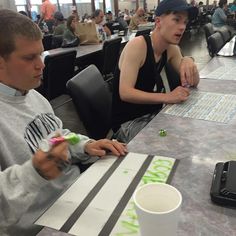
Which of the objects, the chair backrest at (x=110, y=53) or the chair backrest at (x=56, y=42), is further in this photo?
the chair backrest at (x=56, y=42)

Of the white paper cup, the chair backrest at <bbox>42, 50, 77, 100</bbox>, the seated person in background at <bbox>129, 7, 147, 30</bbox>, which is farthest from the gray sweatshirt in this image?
the seated person in background at <bbox>129, 7, 147, 30</bbox>

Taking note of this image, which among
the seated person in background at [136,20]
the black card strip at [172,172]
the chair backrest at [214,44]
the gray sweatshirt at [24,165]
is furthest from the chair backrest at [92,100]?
the seated person in background at [136,20]

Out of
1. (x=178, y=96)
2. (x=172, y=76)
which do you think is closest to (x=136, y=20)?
(x=172, y=76)

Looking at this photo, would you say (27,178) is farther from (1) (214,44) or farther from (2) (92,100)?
(1) (214,44)

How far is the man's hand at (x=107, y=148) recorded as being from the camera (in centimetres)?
96

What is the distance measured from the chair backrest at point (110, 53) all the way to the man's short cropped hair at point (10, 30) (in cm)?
243

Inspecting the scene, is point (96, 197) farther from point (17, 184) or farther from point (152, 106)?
point (152, 106)

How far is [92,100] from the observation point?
4.58 feet

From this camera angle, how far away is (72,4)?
1094 centimetres

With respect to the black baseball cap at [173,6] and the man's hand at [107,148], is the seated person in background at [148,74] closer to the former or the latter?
the black baseball cap at [173,6]

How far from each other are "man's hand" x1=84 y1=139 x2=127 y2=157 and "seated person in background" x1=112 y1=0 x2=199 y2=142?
1.40 feet

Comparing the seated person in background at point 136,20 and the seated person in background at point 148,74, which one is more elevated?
the seated person in background at point 148,74

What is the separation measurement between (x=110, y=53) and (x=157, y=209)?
3049 mm

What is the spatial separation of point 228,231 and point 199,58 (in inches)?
224
